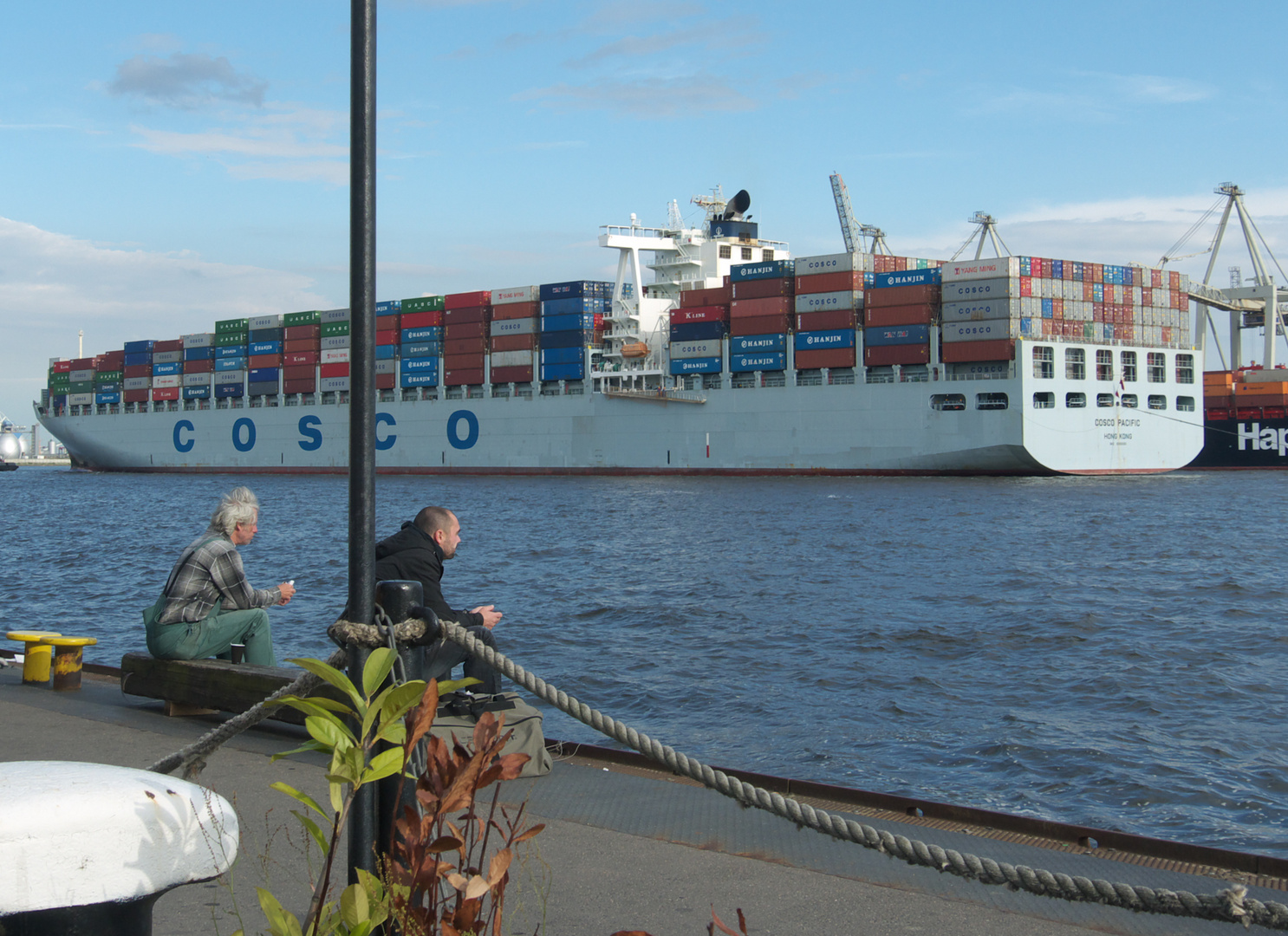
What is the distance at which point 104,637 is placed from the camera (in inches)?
497

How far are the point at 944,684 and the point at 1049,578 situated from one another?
7.86m

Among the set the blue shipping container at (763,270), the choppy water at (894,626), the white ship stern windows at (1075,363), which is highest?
the blue shipping container at (763,270)

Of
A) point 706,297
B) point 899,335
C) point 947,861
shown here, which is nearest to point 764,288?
point 706,297

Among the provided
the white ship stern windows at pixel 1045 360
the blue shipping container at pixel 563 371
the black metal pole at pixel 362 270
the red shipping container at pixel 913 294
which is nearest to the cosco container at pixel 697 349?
the blue shipping container at pixel 563 371

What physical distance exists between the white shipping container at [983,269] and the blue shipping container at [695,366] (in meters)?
10.1

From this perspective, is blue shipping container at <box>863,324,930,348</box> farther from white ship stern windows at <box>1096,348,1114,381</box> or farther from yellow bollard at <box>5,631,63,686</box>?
yellow bollard at <box>5,631,63,686</box>

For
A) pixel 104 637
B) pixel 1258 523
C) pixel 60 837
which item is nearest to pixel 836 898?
pixel 60 837

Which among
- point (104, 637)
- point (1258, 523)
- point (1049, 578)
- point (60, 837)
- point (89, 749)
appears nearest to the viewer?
point (60, 837)

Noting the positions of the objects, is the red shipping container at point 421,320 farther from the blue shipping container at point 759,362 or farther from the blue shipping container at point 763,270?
the blue shipping container at point 759,362

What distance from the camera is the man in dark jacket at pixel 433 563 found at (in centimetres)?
504

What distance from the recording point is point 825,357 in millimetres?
43500

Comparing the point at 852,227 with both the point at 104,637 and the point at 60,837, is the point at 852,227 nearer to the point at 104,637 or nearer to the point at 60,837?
the point at 104,637

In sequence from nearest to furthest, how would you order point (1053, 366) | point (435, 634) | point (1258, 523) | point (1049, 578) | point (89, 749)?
point (435, 634)
point (89, 749)
point (1049, 578)
point (1258, 523)
point (1053, 366)

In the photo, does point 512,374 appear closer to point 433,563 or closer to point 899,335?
point 899,335
